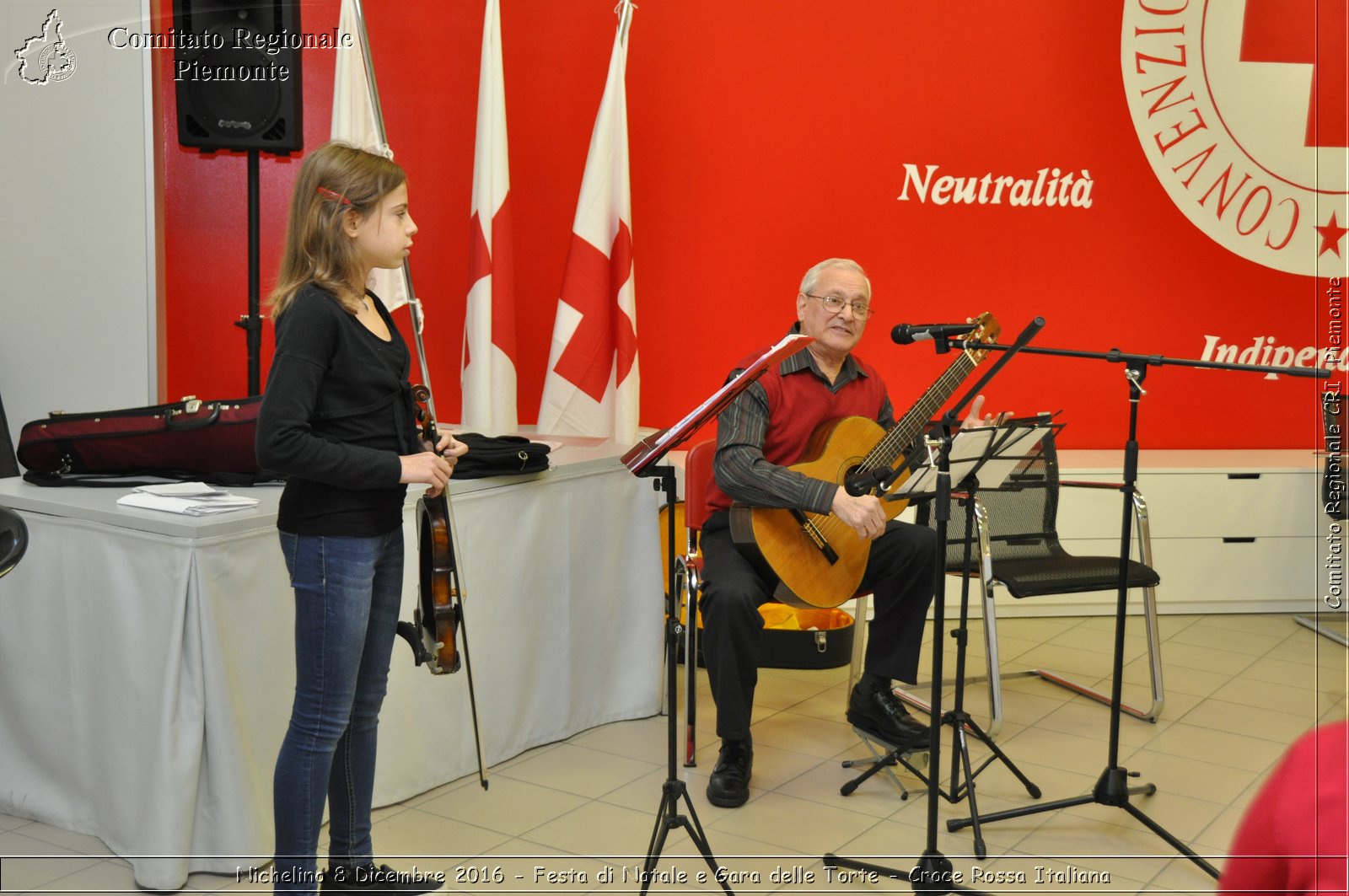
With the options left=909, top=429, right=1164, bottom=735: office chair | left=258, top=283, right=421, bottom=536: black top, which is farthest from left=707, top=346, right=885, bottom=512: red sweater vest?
→ left=258, top=283, right=421, bottom=536: black top

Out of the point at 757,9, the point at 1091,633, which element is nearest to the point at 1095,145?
the point at 757,9

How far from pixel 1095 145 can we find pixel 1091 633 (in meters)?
2.00

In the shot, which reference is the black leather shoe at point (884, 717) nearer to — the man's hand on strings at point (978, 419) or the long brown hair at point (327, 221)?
the man's hand on strings at point (978, 419)

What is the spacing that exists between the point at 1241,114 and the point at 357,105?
139 inches

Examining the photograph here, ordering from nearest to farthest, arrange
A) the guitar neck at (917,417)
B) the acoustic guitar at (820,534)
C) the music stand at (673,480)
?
the music stand at (673,480)
the guitar neck at (917,417)
the acoustic guitar at (820,534)

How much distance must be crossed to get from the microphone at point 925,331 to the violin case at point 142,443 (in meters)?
1.46

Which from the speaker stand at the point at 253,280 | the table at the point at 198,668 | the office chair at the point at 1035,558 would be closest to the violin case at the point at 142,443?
the table at the point at 198,668

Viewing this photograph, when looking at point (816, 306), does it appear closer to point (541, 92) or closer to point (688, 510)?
point (688, 510)

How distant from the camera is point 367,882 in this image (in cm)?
235

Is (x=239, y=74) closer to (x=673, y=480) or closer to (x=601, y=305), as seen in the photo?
(x=601, y=305)

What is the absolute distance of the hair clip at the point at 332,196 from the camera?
2.11 metres

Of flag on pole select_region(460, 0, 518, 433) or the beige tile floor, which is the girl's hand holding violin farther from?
flag on pole select_region(460, 0, 518, 433)

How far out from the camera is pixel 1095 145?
507 centimetres

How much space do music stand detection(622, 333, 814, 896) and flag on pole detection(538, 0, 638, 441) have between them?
1704 mm
